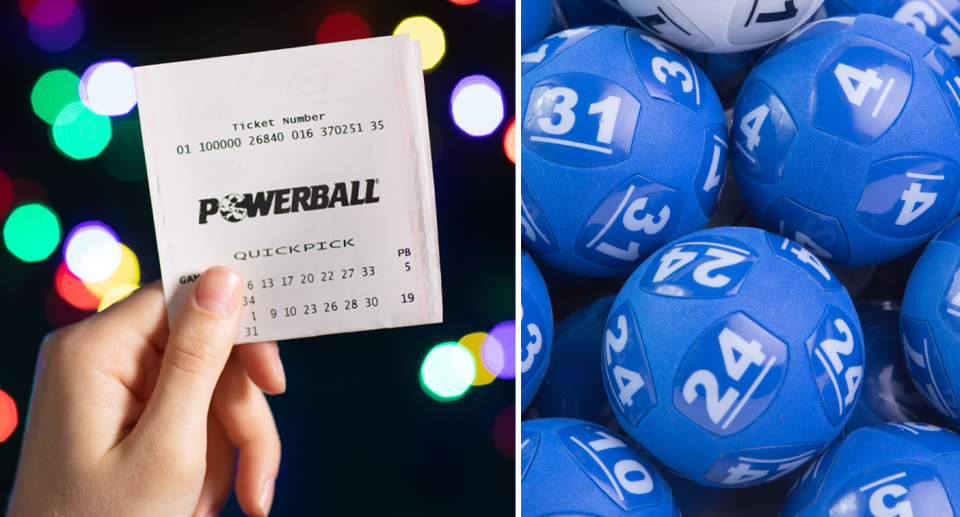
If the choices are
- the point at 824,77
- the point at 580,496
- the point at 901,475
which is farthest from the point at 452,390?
the point at 824,77

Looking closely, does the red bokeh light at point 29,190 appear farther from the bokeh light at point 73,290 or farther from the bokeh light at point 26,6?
the bokeh light at point 26,6

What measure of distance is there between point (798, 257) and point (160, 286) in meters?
1.09

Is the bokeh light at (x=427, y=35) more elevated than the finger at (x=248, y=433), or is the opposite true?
the bokeh light at (x=427, y=35)

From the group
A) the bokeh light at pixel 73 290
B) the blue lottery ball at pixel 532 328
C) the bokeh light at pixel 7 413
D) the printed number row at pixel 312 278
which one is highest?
the printed number row at pixel 312 278

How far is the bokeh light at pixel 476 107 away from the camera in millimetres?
1441

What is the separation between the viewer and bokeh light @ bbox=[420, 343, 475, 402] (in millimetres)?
1492

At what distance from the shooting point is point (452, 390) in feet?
4.93

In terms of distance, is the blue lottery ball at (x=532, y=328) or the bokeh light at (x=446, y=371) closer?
the blue lottery ball at (x=532, y=328)

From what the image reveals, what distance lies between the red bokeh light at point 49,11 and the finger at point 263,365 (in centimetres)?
74

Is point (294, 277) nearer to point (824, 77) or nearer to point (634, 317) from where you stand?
point (634, 317)

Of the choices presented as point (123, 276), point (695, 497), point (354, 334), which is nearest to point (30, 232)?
point (123, 276)

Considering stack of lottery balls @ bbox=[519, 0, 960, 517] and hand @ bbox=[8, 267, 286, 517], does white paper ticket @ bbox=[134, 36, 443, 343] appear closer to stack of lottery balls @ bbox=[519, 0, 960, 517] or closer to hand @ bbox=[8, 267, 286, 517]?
hand @ bbox=[8, 267, 286, 517]

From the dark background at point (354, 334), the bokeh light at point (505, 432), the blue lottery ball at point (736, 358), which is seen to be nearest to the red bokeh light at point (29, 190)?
the dark background at point (354, 334)

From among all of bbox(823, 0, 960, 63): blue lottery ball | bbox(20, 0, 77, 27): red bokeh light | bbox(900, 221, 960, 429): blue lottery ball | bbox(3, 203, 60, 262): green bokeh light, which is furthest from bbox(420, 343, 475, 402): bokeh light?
bbox(823, 0, 960, 63): blue lottery ball
